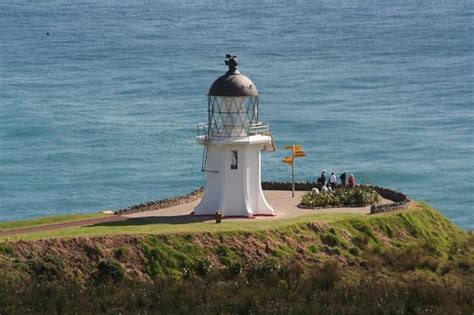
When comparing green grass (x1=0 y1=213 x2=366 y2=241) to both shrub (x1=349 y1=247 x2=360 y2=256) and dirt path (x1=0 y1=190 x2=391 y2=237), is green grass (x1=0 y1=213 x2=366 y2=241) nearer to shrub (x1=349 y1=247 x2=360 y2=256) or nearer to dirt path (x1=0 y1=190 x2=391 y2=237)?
dirt path (x1=0 y1=190 x2=391 y2=237)

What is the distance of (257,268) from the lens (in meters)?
45.6

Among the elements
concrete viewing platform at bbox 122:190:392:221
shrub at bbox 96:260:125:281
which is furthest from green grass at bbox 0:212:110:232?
shrub at bbox 96:260:125:281

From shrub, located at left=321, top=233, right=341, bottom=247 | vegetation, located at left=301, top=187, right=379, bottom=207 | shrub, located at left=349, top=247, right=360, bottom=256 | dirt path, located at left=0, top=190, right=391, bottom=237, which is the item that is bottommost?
shrub, located at left=349, top=247, right=360, bottom=256

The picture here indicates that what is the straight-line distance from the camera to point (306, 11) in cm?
19025

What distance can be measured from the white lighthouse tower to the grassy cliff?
78.4 inches

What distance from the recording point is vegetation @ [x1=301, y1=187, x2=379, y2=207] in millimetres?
53656

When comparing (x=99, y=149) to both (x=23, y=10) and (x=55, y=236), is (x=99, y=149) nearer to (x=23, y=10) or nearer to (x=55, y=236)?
(x=55, y=236)

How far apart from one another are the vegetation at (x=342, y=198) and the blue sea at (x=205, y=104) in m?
22.7

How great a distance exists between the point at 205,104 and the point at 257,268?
60.9 meters

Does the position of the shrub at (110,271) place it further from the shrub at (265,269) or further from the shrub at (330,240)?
the shrub at (330,240)

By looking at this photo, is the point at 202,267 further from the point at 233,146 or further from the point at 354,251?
the point at 233,146

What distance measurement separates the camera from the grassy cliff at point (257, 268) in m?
39.3

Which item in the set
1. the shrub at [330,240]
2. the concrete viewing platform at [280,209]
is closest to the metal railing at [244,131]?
the concrete viewing platform at [280,209]

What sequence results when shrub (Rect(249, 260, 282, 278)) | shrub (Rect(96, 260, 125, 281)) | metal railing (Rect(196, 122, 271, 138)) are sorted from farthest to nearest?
metal railing (Rect(196, 122, 271, 138)), shrub (Rect(249, 260, 282, 278)), shrub (Rect(96, 260, 125, 281))
